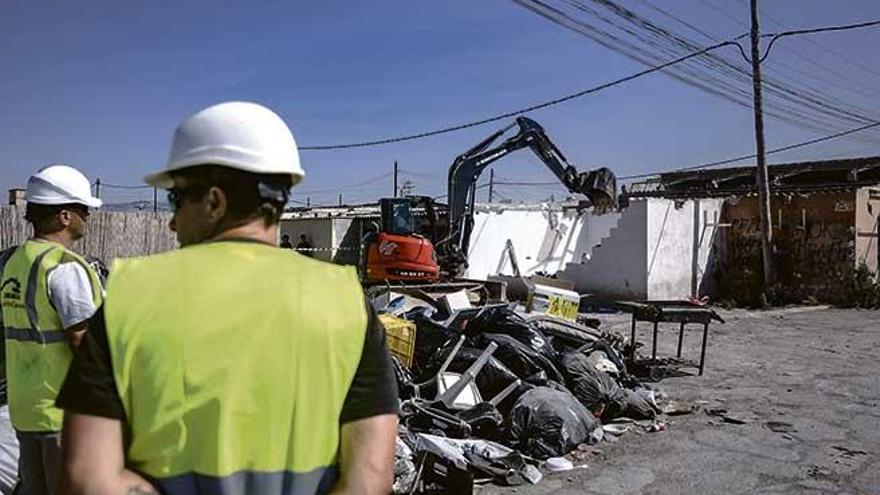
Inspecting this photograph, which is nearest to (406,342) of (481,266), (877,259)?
(481,266)

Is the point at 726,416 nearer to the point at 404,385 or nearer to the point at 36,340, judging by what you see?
the point at 404,385

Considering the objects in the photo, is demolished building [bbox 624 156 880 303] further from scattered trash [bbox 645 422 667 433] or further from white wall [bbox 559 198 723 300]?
scattered trash [bbox 645 422 667 433]

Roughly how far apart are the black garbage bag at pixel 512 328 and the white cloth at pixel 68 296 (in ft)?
16.2

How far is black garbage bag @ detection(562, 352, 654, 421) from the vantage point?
6.85m

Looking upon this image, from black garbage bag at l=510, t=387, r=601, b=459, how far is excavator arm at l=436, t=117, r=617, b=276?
6290 millimetres

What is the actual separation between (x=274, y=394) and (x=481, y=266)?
60.4 ft

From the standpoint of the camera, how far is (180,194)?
1501mm

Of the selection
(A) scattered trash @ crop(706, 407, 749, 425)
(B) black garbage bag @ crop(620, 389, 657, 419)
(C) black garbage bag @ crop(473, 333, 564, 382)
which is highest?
(C) black garbage bag @ crop(473, 333, 564, 382)

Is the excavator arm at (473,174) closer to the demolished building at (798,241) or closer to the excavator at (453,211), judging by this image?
the excavator at (453,211)

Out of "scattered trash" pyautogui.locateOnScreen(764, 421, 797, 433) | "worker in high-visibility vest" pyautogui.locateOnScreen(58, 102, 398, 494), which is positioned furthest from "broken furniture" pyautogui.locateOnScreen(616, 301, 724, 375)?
"worker in high-visibility vest" pyautogui.locateOnScreen(58, 102, 398, 494)

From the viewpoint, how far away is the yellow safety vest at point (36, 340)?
2791 millimetres

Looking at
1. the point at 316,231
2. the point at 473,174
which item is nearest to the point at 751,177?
the point at 316,231

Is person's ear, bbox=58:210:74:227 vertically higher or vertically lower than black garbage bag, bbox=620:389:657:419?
higher

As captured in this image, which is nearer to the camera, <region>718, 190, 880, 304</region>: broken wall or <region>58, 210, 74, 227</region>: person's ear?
<region>58, 210, 74, 227</region>: person's ear
